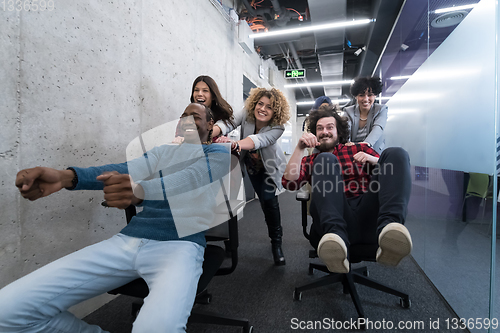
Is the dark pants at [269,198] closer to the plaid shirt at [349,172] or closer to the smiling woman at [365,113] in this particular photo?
the plaid shirt at [349,172]

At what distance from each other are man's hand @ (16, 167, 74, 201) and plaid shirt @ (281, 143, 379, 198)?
1.15 metres

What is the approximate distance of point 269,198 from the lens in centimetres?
211

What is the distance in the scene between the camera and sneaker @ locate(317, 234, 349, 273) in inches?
39.8

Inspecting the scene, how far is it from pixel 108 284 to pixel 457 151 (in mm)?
1886

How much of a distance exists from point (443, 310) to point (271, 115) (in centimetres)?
167

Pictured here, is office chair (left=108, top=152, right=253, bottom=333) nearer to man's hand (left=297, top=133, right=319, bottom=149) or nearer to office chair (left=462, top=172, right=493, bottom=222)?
man's hand (left=297, top=133, right=319, bottom=149)

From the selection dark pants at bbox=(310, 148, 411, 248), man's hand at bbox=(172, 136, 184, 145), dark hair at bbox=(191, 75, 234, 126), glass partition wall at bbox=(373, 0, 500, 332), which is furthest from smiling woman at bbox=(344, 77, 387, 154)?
man's hand at bbox=(172, 136, 184, 145)

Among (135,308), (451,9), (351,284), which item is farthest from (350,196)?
(135,308)

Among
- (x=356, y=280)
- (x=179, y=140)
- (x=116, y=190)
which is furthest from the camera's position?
(x=356, y=280)

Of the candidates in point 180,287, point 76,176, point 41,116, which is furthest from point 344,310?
point 41,116

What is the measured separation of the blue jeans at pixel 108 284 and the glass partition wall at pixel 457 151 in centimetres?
136

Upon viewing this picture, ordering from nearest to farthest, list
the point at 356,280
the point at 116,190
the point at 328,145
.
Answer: the point at 116,190, the point at 356,280, the point at 328,145

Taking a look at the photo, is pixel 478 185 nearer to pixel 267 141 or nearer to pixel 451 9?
pixel 451 9

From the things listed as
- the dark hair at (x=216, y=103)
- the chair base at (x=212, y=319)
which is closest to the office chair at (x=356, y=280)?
the chair base at (x=212, y=319)
